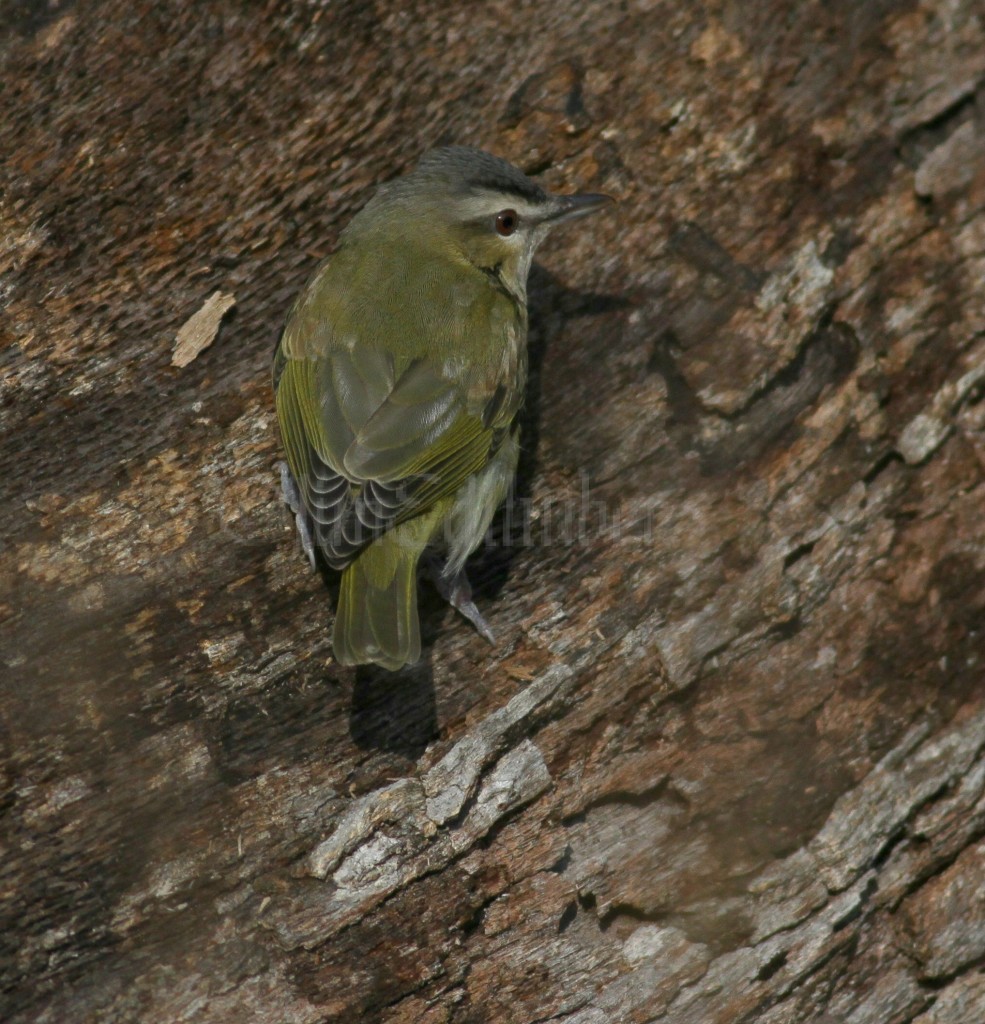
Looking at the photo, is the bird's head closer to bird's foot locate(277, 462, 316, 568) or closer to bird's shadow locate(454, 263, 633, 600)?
bird's shadow locate(454, 263, 633, 600)

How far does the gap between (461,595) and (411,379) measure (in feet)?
2.82

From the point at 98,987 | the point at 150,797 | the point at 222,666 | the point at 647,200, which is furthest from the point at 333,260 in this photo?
the point at 98,987

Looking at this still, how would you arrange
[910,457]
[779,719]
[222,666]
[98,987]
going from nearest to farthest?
[98,987] < [222,666] < [779,719] < [910,457]

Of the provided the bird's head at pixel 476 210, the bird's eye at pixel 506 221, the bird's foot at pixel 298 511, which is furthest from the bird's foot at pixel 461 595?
the bird's eye at pixel 506 221

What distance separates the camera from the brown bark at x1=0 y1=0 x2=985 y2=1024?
3359 millimetres

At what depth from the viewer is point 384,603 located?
12.0 ft

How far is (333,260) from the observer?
4.19 m

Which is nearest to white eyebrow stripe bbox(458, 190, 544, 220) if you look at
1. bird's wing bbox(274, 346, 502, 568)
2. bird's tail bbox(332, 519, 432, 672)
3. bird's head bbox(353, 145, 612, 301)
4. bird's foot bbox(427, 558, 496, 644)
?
bird's head bbox(353, 145, 612, 301)

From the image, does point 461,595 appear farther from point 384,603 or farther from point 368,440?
point 368,440

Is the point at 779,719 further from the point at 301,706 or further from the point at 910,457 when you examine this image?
the point at 301,706

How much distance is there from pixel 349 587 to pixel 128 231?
5.03 ft

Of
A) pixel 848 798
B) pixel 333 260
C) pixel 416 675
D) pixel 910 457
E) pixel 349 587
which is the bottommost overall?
pixel 848 798

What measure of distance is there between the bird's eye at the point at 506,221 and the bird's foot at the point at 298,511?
1349 mm

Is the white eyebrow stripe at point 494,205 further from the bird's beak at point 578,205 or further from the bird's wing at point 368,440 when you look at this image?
the bird's wing at point 368,440
